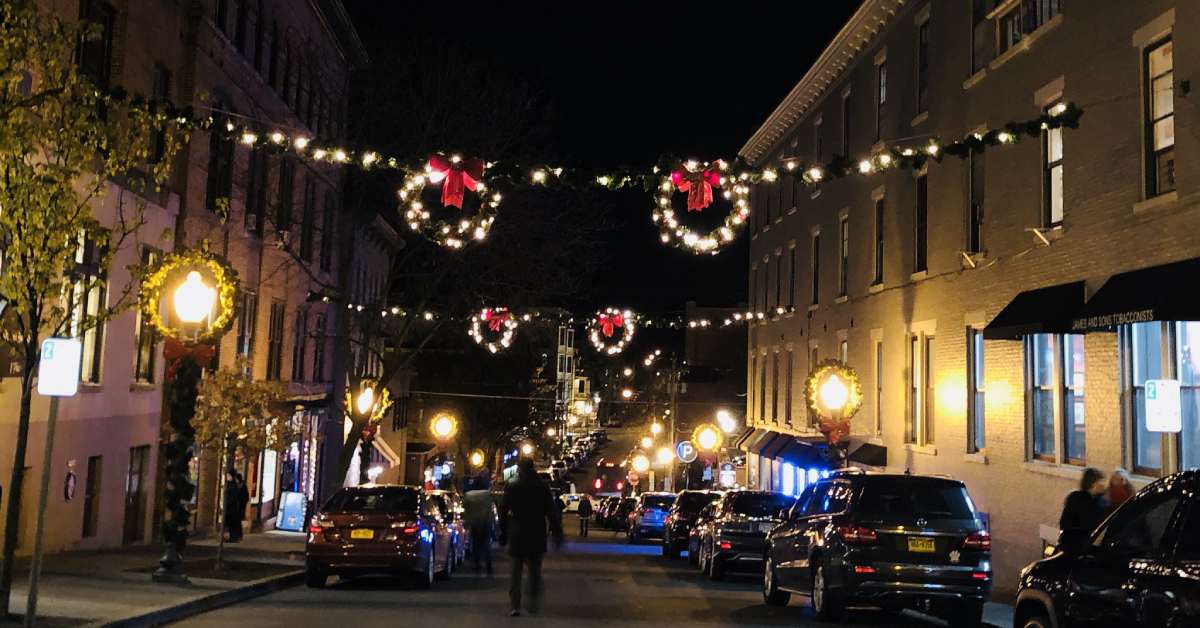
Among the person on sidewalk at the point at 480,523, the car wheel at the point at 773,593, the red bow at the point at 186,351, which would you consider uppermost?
the red bow at the point at 186,351

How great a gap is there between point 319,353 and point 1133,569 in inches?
1307

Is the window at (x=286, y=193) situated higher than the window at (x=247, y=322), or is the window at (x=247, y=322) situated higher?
the window at (x=286, y=193)

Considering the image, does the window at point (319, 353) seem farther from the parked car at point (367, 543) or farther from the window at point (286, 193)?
the parked car at point (367, 543)

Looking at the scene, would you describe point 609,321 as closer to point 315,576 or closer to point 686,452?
point 315,576

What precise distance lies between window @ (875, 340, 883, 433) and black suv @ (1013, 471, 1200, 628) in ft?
60.8

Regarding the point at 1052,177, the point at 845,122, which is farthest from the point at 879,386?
the point at 1052,177

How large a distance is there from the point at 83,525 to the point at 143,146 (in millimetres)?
11065

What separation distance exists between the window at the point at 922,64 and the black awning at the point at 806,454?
27.0 ft

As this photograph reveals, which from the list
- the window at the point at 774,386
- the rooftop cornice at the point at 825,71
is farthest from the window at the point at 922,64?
the window at the point at 774,386

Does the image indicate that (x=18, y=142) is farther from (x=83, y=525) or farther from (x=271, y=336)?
(x=271, y=336)

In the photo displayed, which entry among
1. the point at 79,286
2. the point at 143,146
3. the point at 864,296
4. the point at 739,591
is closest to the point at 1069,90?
the point at 739,591

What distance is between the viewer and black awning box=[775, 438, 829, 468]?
A: 28031 mm

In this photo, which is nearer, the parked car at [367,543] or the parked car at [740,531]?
the parked car at [367,543]

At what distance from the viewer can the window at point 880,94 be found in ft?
90.2
